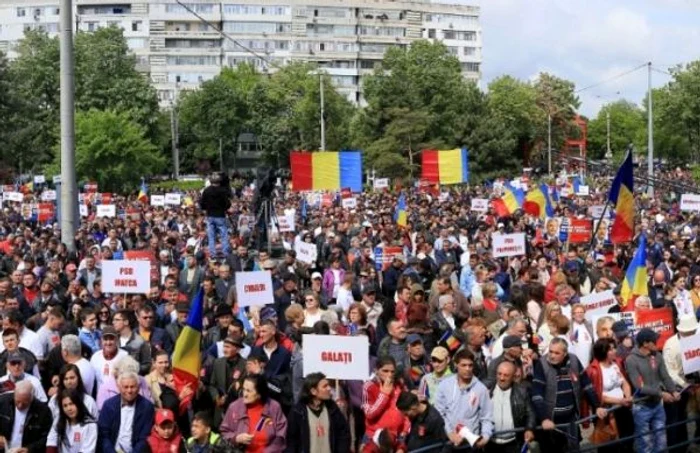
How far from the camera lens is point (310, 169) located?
30656mm

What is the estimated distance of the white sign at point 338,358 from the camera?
30.7 feet

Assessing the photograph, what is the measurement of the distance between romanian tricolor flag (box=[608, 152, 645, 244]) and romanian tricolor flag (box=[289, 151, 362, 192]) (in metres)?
12.0

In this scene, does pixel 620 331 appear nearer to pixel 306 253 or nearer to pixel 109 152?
pixel 306 253

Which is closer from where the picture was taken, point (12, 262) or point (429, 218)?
point (12, 262)

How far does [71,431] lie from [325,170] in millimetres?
22266

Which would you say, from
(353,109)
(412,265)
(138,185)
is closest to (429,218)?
(412,265)

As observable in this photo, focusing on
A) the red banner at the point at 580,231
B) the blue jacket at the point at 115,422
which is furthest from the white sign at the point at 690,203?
the blue jacket at the point at 115,422

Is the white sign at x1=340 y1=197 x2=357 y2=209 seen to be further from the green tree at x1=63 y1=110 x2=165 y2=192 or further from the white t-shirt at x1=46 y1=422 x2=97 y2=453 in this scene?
the green tree at x1=63 y1=110 x2=165 y2=192

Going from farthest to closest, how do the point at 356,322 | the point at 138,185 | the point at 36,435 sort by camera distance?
1. the point at 138,185
2. the point at 356,322
3. the point at 36,435

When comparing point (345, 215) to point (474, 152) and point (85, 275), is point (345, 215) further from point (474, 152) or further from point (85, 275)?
point (474, 152)

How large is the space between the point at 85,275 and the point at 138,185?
5058cm

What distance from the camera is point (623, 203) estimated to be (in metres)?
19.2

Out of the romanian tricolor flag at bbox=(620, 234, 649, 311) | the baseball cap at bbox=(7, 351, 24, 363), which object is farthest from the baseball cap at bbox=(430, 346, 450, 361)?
the romanian tricolor flag at bbox=(620, 234, 649, 311)

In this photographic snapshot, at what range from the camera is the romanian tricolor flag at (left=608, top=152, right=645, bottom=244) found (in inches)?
747
